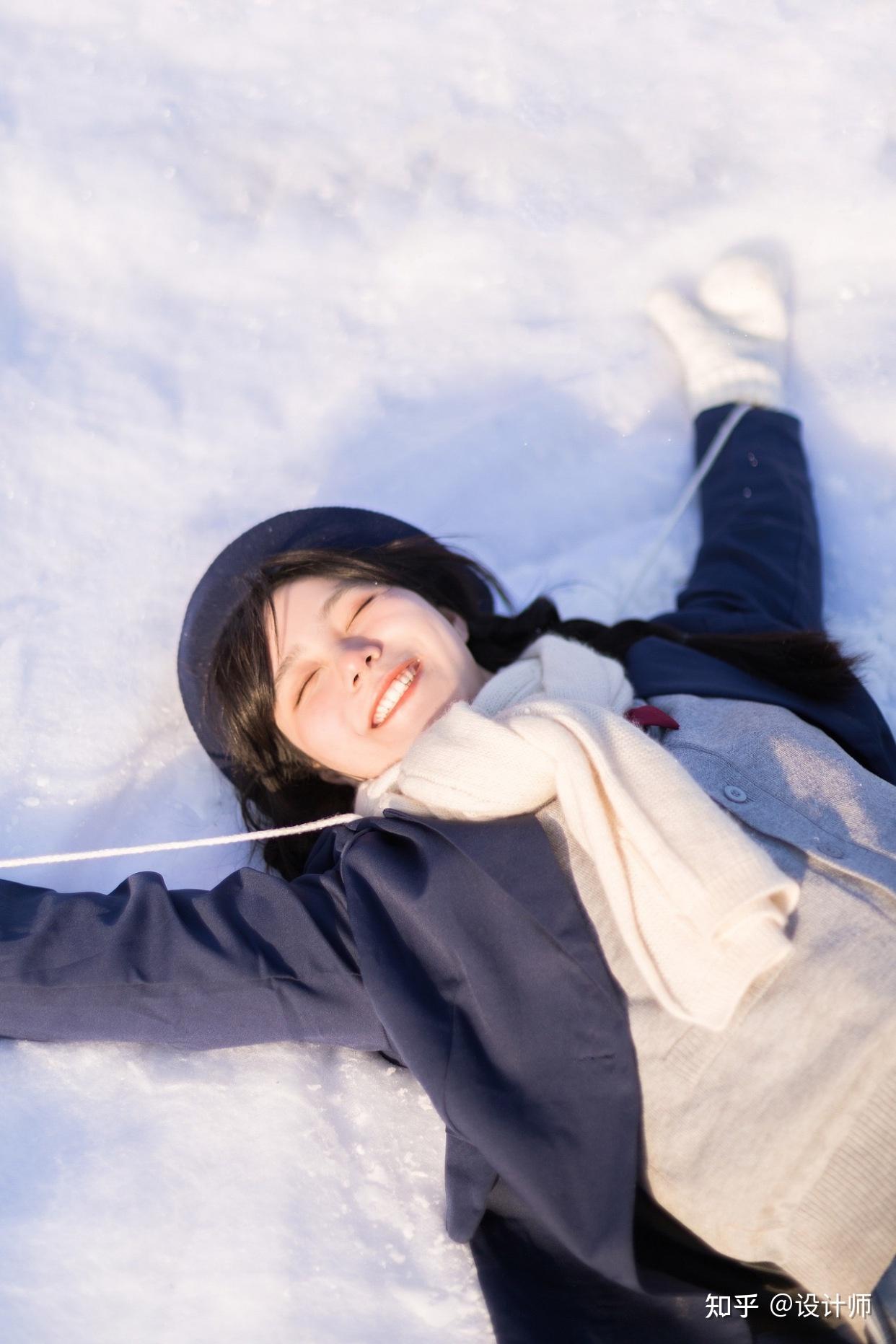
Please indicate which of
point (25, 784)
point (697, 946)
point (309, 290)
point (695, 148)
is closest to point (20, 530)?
point (25, 784)

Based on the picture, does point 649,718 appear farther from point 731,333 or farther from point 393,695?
point 731,333

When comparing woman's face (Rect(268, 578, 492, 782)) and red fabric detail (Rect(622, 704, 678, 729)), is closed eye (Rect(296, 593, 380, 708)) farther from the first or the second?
red fabric detail (Rect(622, 704, 678, 729))

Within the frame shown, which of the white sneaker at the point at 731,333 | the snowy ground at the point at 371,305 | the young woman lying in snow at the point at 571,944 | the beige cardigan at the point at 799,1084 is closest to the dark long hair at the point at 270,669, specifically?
the young woman lying in snow at the point at 571,944

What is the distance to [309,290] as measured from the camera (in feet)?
7.27

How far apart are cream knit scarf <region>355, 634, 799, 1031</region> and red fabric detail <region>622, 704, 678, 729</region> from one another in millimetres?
75

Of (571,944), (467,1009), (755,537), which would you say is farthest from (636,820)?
(755,537)

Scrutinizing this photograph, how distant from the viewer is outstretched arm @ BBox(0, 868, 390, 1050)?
128cm

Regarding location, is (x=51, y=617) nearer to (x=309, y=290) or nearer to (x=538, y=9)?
(x=309, y=290)

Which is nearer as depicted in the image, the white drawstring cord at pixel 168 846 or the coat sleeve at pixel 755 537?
the white drawstring cord at pixel 168 846

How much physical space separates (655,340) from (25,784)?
1585mm

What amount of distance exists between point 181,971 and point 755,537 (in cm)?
131

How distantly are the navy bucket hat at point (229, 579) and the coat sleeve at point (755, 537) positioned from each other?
1.87 ft

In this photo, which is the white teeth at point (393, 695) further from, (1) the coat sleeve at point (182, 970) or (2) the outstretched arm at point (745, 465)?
(2) the outstretched arm at point (745, 465)

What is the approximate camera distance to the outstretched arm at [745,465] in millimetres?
1926
